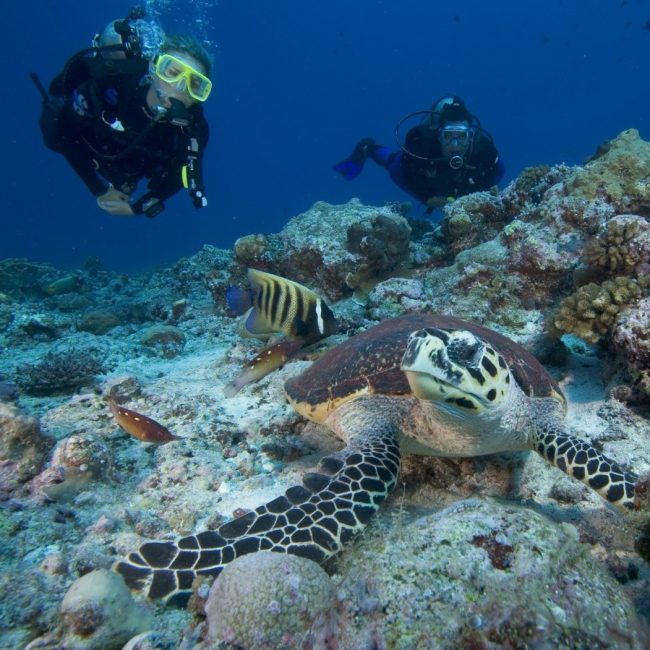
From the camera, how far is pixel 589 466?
2.45m

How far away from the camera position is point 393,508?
2.59m

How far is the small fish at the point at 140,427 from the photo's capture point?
3260mm

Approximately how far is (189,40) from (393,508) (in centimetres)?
726

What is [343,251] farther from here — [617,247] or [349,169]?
[349,169]

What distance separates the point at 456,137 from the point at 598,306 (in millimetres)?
6605

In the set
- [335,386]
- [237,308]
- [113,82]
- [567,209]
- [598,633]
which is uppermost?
[113,82]

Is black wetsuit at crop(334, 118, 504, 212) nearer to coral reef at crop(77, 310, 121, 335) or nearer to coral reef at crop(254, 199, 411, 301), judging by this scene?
coral reef at crop(254, 199, 411, 301)

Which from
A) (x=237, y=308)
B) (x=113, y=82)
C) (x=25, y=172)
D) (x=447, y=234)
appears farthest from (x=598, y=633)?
(x=25, y=172)

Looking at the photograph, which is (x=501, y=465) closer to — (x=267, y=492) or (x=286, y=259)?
(x=267, y=492)

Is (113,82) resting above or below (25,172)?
below

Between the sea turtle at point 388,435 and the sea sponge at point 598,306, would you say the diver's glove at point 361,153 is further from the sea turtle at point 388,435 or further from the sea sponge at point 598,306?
the sea turtle at point 388,435

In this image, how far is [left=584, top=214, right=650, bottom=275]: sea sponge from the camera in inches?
166

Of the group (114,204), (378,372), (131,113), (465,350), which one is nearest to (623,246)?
(378,372)

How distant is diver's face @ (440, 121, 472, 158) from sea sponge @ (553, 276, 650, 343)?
629 cm
